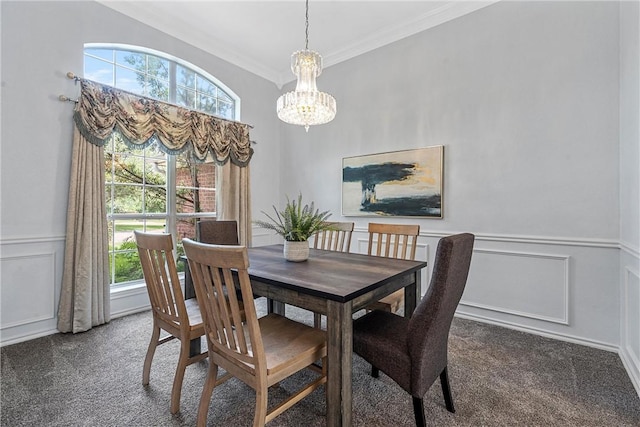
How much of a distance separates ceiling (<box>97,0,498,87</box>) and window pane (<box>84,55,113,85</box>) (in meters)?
0.56

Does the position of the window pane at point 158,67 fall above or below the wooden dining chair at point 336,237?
above

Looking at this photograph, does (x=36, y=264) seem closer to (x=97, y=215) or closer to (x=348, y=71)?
(x=97, y=215)

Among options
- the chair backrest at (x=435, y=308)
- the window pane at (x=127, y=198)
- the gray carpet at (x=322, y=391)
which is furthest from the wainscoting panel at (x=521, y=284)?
the window pane at (x=127, y=198)

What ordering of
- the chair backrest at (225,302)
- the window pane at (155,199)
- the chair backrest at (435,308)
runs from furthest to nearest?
the window pane at (155,199) < the chair backrest at (435,308) < the chair backrest at (225,302)

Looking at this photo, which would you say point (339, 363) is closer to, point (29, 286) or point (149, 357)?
point (149, 357)

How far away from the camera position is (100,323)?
2707 millimetres

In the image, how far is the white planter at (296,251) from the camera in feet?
6.79

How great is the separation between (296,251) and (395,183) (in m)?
1.84

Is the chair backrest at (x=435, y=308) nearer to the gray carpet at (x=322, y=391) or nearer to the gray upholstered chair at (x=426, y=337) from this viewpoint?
the gray upholstered chair at (x=426, y=337)

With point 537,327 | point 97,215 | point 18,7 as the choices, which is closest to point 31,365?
point 97,215

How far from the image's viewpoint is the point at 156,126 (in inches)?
121

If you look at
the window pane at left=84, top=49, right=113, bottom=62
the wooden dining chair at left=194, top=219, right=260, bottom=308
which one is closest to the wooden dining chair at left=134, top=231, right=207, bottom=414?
the wooden dining chair at left=194, top=219, right=260, bottom=308

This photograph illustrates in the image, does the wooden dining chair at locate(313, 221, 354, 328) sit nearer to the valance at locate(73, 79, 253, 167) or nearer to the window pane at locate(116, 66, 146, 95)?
the valance at locate(73, 79, 253, 167)

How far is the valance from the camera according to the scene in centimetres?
265
